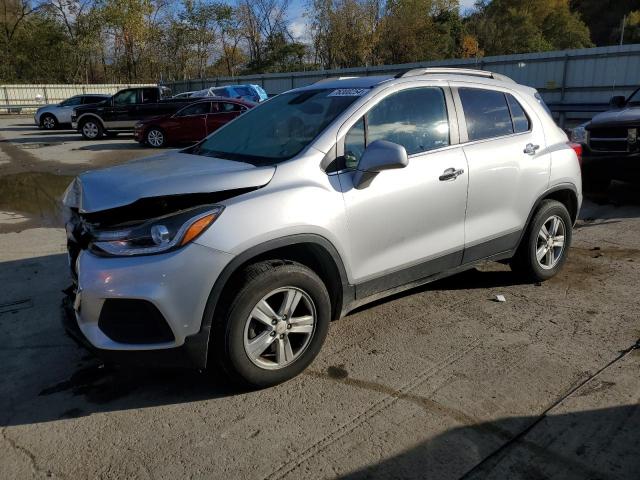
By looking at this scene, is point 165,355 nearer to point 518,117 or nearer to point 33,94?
point 518,117

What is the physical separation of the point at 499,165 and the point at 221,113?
13.8 meters

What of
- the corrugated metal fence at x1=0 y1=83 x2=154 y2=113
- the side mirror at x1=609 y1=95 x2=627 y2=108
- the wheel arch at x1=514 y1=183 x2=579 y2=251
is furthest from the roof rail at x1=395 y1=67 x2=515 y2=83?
the corrugated metal fence at x1=0 y1=83 x2=154 y2=113

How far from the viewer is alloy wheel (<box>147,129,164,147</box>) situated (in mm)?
16953

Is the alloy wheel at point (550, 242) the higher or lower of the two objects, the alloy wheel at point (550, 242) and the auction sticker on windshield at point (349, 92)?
the lower

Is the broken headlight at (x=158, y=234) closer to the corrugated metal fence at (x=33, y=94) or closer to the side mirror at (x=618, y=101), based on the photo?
the side mirror at (x=618, y=101)

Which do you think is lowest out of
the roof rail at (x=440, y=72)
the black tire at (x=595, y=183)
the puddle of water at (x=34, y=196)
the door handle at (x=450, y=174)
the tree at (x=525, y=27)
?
the puddle of water at (x=34, y=196)

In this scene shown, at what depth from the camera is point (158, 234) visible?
Answer: 2830mm

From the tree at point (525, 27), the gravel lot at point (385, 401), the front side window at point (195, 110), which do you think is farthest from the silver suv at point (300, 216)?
the tree at point (525, 27)

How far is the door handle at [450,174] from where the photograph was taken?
3891 millimetres

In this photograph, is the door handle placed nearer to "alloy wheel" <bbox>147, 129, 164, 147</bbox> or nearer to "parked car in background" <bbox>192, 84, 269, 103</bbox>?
"alloy wheel" <bbox>147, 129, 164, 147</bbox>

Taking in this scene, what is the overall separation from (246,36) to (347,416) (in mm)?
58895

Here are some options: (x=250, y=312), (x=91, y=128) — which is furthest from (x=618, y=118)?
(x=91, y=128)

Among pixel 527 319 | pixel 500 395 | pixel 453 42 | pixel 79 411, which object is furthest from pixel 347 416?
pixel 453 42

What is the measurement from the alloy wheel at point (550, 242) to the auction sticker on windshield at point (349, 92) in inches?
82.2
